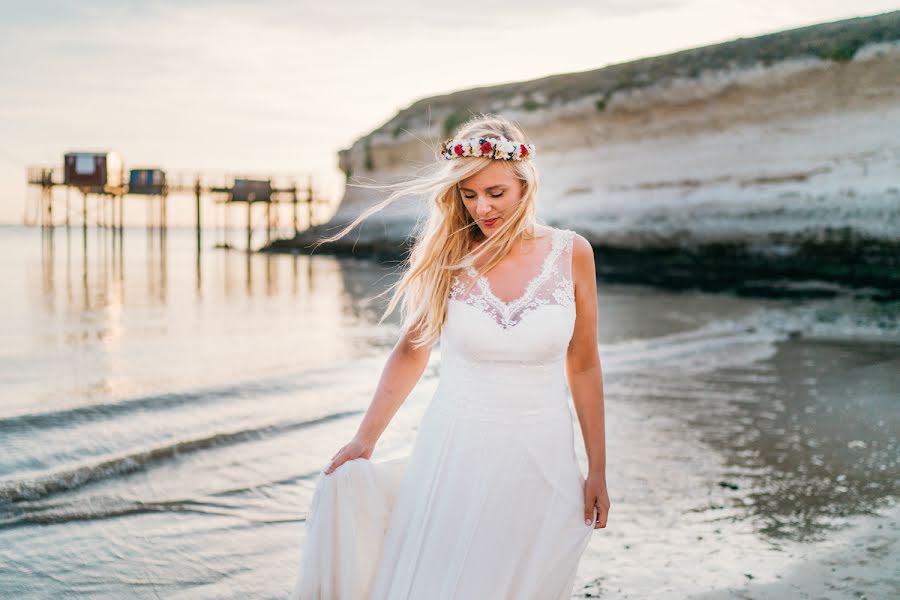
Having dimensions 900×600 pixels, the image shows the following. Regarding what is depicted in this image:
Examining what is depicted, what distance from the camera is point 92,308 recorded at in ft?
59.6

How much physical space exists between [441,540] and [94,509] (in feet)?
10.9

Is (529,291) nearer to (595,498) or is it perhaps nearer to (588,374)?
(588,374)

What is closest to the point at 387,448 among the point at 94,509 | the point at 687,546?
the point at 94,509

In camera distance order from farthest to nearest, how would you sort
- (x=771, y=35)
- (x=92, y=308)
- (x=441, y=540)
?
(x=771, y=35) < (x=92, y=308) < (x=441, y=540)

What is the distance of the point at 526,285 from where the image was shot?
A: 2.46m

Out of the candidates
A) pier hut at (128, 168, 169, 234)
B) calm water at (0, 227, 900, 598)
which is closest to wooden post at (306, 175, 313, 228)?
pier hut at (128, 168, 169, 234)

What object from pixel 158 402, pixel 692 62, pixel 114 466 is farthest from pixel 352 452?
pixel 692 62

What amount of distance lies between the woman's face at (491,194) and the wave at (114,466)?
155 inches

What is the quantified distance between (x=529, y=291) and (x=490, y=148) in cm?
43

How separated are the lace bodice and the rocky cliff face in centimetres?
1513

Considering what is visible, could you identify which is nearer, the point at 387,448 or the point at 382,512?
the point at 382,512

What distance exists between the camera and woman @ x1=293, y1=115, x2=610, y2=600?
2354 millimetres

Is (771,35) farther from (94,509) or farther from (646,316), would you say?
(94,509)

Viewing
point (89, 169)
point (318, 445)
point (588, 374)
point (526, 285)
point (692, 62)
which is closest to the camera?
point (526, 285)
